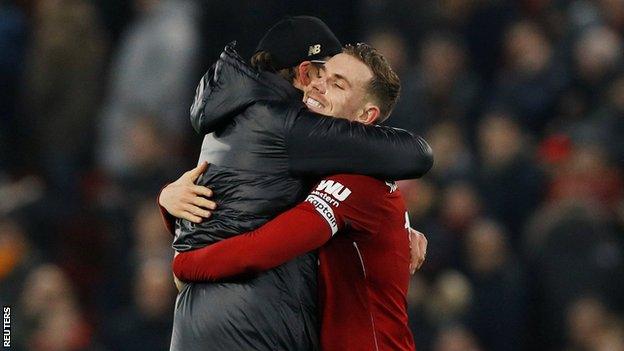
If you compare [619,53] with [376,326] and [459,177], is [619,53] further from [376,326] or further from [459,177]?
[376,326]

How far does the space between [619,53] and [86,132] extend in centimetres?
363

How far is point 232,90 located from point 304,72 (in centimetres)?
25

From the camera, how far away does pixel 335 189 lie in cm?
344

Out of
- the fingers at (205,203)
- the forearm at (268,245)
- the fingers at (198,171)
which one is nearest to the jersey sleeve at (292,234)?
the forearm at (268,245)

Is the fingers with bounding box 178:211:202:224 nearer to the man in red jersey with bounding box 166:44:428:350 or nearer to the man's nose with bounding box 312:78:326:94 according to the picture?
the man in red jersey with bounding box 166:44:428:350

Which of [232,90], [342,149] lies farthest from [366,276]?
[232,90]

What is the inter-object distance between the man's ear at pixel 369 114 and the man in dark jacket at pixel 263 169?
26 centimetres

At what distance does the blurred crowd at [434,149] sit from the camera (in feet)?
21.7

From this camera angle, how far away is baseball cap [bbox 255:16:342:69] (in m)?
3.58

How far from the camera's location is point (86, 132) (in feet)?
28.1

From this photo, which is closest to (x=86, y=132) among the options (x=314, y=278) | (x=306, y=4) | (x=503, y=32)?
(x=306, y=4)

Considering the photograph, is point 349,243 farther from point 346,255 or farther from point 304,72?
point 304,72

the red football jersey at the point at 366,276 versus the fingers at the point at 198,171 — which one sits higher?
the fingers at the point at 198,171

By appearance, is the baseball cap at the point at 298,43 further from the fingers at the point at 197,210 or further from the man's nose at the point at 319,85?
the fingers at the point at 197,210
